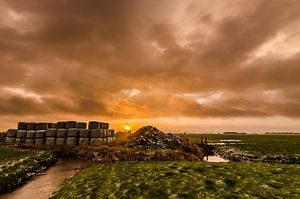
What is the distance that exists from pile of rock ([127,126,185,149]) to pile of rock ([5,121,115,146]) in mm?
9041

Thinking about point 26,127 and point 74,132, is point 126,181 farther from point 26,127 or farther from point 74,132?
point 26,127

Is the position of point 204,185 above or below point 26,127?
below

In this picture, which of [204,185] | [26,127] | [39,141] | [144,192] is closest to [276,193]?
[204,185]

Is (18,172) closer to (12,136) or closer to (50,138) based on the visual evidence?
(50,138)

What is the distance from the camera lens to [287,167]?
19719 millimetres

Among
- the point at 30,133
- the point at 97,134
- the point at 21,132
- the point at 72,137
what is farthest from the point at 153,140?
the point at 21,132

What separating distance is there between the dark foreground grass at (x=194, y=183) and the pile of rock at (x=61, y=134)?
48.7 meters

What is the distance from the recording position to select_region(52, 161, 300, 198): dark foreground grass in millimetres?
14355

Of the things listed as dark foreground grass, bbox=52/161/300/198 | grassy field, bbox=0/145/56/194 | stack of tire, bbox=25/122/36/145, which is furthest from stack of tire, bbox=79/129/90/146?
dark foreground grass, bbox=52/161/300/198

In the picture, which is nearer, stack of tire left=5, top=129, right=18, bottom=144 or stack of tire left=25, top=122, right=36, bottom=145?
stack of tire left=25, top=122, right=36, bottom=145

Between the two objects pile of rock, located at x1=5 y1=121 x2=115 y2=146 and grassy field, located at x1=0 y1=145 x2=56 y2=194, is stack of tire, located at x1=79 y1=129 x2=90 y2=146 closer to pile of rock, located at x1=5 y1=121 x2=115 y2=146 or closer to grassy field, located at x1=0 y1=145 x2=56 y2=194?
pile of rock, located at x1=5 y1=121 x2=115 y2=146

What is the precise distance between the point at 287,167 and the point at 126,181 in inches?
442

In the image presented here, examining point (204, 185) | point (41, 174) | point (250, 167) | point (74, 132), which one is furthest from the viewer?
point (74, 132)

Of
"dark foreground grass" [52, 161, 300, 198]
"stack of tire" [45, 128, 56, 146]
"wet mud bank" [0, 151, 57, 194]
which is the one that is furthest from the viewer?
"stack of tire" [45, 128, 56, 146]
